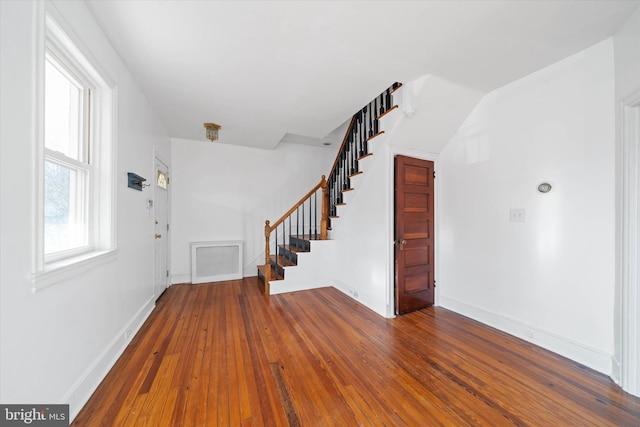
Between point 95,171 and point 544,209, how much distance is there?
404 cm

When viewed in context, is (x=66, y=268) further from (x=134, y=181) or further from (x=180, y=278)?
(x=180, y=278)

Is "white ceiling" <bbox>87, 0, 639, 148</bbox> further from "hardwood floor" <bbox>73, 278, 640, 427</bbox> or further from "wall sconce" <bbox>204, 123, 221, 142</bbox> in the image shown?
"hardwood floor" <bbox>73, 278, 640, 427</bbox>

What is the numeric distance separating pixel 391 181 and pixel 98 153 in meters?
2.93

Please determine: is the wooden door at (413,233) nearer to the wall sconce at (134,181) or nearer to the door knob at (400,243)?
the door knob at (400,243)

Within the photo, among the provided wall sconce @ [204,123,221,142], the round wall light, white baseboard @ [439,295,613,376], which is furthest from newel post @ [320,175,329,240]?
the round wall light

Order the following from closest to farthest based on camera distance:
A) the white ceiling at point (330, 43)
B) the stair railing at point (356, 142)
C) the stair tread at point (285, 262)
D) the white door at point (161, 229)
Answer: the white ceiling at point (330, 43)
the stair railing at point (356, 142)
the white door at point (161, 229)
the stair tread at point (285, 262)

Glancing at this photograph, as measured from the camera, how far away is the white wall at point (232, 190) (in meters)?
4.36

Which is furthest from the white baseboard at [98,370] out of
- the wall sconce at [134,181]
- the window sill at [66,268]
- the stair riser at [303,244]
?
the stair riser at [303,244]

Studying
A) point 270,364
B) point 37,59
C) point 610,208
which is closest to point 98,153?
point 37,59

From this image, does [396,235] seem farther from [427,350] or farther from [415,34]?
[415,34]

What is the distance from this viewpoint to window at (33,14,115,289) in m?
1.34

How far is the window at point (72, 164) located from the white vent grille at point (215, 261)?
2.40 metres

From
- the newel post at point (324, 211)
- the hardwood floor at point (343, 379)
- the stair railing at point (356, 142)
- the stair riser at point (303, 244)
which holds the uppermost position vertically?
the stair railing at point (356, 142)

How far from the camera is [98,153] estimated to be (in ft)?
6.39
